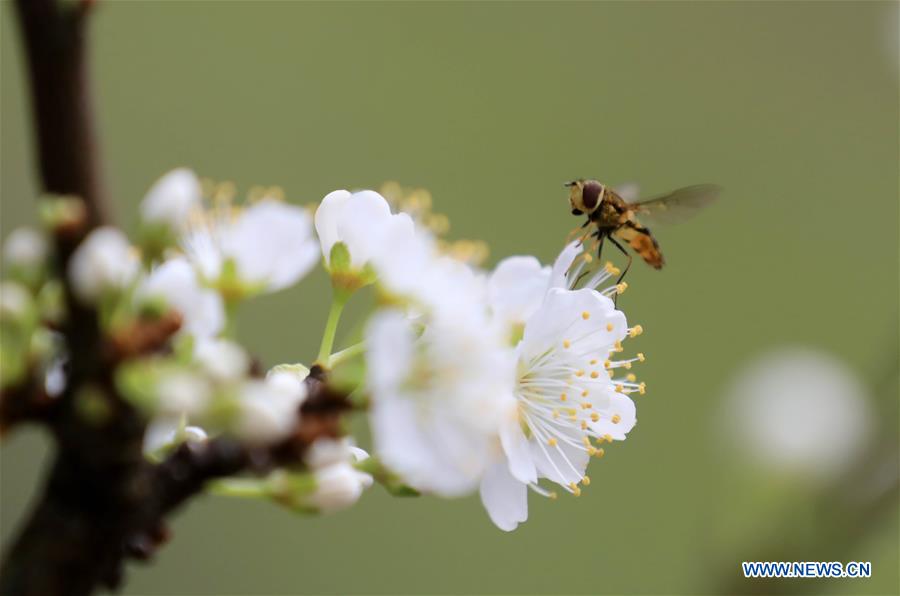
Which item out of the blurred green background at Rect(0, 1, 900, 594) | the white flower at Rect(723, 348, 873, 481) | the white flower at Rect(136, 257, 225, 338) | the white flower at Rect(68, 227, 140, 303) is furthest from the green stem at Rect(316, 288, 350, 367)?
the blurred green background at Rect(0, 1, 900, 594)

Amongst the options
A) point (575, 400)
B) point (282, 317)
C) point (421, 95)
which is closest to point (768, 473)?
point (575, 400)

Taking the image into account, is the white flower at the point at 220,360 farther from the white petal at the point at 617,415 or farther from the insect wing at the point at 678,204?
the insect wing at the point at 678,204

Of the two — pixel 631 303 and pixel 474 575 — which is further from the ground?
pixel 631 303

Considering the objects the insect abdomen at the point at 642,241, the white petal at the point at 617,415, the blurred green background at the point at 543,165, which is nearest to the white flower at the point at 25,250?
the white petal at the point at 617,415

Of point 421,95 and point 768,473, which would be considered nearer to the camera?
point 768,473

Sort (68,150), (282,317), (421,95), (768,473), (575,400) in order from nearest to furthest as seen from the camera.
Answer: (68,150) < (575,400) < (768,473) < (282,317) < (421,95)

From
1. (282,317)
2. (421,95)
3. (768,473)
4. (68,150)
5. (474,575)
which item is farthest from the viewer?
(421,95)

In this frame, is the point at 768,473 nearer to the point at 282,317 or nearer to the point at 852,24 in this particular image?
the point at 282,317

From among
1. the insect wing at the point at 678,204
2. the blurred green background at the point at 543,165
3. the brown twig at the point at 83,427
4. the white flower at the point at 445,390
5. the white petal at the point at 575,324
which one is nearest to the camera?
the brown twig at the point at 83,427
